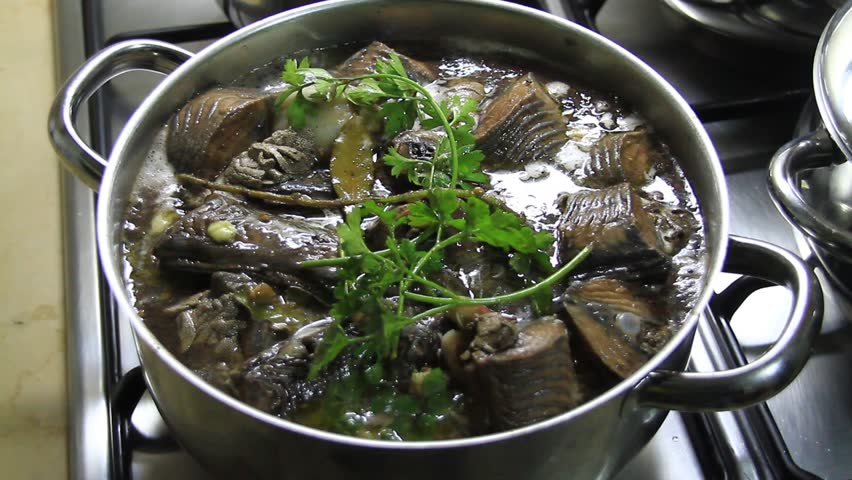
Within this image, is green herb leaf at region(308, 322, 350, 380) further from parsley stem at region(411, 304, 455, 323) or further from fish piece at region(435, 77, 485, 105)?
fish piece at region(435, 77, 485, 105)

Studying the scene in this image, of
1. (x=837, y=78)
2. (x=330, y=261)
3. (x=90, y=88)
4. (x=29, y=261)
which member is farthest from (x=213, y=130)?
(x=837, y=78)

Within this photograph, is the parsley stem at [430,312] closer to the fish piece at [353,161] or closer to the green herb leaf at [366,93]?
the fish piece at [353,161]

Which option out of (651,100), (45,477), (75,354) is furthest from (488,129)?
(45,477)

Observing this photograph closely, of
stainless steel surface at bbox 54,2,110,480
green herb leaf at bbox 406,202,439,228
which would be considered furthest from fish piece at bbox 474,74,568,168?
stainless steel surface at bbox 54,2,110,480

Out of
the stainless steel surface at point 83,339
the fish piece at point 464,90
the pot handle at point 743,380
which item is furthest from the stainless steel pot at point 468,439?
the stainless steel surface at point 83,339

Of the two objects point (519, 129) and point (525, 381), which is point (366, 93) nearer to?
point (519, 129)

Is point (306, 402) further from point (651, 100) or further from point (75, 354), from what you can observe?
point (651, 100)
